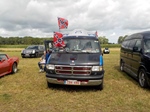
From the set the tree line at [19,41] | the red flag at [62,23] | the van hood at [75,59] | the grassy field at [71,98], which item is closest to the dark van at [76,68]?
the van hood at [75,59]

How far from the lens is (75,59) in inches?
247

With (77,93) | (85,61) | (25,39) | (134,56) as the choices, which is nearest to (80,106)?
(77,93)

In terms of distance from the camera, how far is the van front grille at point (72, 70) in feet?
19.7

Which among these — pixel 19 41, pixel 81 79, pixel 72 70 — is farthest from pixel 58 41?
pixel 19 41

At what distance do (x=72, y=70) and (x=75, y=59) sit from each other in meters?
0.43

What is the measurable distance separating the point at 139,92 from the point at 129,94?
48 centimetres

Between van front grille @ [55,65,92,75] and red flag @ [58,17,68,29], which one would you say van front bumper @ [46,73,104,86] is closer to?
van front grille @ [55,65,92,75]

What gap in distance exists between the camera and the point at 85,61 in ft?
20.1

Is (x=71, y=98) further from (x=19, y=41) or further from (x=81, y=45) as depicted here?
(x=19, y=41)

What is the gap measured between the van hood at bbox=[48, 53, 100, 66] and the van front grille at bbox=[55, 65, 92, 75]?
0.14 m

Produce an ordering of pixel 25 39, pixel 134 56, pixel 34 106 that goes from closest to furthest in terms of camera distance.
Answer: pixel 34 106
pixel 134 56
pixel 25 39

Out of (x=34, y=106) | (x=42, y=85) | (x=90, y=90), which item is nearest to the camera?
(x=34, y=106)

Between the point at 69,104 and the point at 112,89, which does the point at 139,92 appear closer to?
the point at 112,89

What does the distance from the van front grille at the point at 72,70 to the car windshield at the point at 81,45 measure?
40.0 inches
